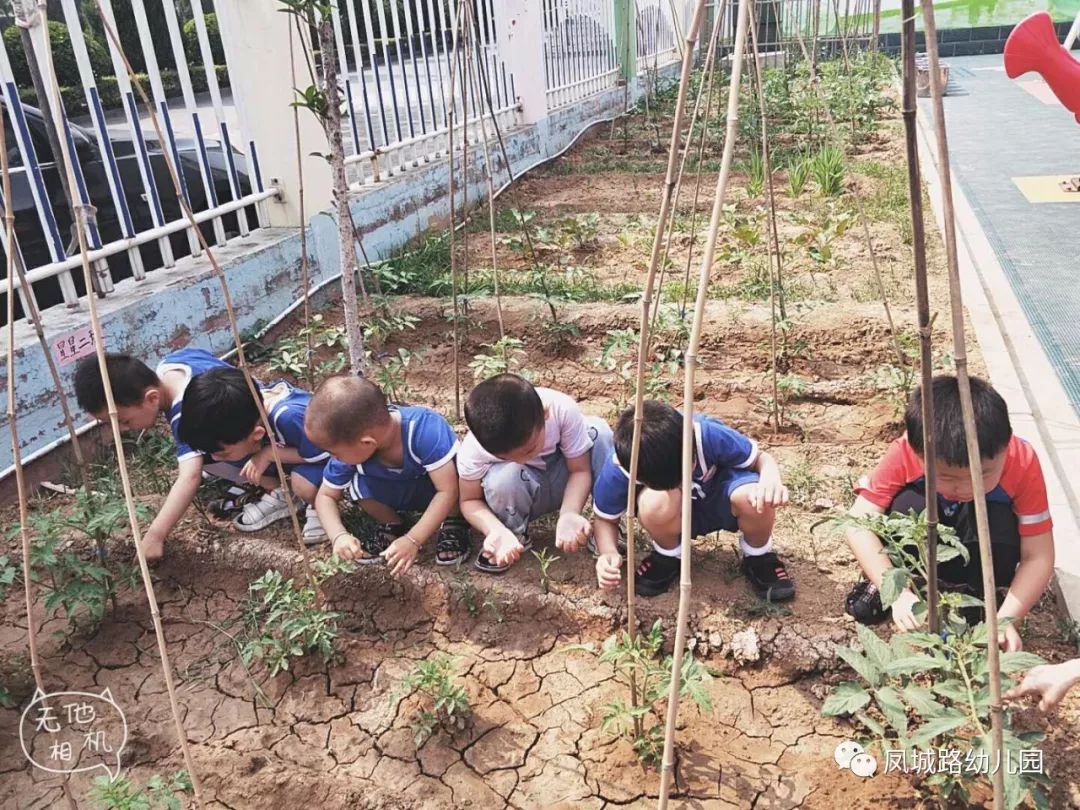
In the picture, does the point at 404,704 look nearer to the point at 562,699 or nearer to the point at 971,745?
the point at 562,699

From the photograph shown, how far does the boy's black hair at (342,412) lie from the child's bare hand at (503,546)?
0.45m

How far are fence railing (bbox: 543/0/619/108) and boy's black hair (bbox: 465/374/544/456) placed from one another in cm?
624

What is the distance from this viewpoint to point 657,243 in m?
1.34

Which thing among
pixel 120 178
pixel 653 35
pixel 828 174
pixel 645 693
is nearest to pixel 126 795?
pixel 645 693

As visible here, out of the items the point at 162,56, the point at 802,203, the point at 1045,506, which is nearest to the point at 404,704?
the point at 1045,506

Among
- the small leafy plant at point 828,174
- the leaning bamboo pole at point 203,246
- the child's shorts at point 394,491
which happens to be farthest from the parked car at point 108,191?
the small leafy plant at point 828,174

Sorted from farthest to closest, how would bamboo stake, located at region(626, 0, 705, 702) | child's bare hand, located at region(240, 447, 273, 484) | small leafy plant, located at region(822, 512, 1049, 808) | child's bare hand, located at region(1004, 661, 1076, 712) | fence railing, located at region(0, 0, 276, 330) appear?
fence railing, located at region(0, 0, 276, 330) < child's bare hand, located at region(240, 447, 273, 484) < child's bare hand, located at region(1004, 661, 1076, 712) < small leafy plant, located at region(822, 512, 1049, 808) < bamboo stake, located at region(626, 0, 705, 702)

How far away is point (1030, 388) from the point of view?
3.01 meters

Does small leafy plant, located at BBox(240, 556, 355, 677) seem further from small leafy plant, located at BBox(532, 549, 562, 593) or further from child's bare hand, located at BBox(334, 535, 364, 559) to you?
small leafy plant, located at BBox(532, 549, 562, 593)

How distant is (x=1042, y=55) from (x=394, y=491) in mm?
2195

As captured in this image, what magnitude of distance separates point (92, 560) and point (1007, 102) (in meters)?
10.5

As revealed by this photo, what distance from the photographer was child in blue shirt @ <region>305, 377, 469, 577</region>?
2203 mm

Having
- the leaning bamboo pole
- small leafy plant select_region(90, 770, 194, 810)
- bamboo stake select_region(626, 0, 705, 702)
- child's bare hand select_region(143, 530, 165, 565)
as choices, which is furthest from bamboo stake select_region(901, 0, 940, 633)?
child's bare hand select_region(143, 530, 165, 565)

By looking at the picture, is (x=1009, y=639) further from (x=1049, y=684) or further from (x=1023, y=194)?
(x=1023, y=194)
